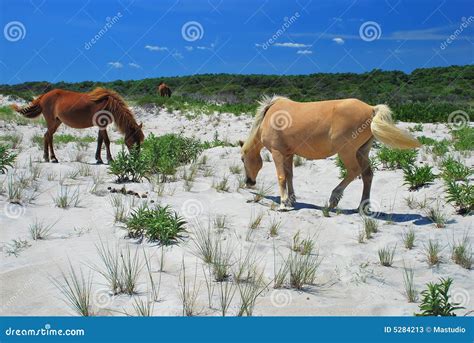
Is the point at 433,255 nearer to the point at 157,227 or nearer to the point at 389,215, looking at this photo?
the point at 389,215

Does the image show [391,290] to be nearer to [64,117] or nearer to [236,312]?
[236,312]

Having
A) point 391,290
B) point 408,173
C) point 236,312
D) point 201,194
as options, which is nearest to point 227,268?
point 236,312

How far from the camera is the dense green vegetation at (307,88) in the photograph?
28.3 meters

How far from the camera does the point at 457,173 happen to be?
26.0 feet

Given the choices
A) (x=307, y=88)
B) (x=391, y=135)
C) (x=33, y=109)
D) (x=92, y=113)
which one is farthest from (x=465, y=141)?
(x=307, y=88)

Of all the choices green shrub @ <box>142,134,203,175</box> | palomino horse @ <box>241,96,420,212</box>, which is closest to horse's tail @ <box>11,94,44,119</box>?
green shrub @ <box>142,134,203,175</box>

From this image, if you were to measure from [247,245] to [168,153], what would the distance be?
5.50 meters

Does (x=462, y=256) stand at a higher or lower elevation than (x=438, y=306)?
higher

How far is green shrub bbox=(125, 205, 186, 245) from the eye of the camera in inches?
217

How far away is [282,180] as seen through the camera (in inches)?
310

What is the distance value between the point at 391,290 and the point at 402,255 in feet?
3.33

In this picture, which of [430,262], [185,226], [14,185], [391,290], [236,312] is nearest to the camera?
[236,312]

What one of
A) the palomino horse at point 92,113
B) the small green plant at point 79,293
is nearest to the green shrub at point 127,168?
the palomino horse at point 92,113

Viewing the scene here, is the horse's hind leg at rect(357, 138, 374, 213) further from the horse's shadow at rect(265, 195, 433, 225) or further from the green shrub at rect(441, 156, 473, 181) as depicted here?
the green shrub at rect(441, 156, 473, 181)
